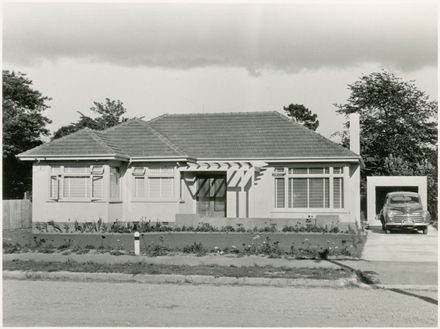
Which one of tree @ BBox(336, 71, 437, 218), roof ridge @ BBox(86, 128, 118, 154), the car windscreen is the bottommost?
the car windscreen

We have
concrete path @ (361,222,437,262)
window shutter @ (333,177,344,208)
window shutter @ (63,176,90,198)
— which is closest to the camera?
concrete path @ (361,222,437,262)

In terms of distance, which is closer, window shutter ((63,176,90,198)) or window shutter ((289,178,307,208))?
window shutter ((63,176,90,198))

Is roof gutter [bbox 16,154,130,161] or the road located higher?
roof gutter [bbox 16,154,130,161]

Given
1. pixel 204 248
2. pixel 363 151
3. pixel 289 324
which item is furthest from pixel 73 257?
pixel 363 151

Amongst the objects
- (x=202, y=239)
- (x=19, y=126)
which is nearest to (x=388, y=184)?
(x=202, y=239)

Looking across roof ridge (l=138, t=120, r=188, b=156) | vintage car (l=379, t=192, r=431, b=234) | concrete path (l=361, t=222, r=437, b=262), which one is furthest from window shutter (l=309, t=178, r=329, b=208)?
roof ridge (l=138, t=120, r=188, b=156)

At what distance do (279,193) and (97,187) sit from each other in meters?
7.24

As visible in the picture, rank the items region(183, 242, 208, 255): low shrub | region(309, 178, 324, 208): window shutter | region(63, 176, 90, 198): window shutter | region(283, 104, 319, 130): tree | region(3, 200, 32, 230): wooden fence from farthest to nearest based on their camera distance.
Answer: region(283, 104, 319, 130): tree → region(3, 200, 32, 230): wooden fence → region(309, 178, 324, 208): window shutter → region(63, 176, 90, 198): window shutter → region(183, 242, 208, 255): low shrub

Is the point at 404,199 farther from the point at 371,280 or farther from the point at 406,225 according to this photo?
the point at 371,280

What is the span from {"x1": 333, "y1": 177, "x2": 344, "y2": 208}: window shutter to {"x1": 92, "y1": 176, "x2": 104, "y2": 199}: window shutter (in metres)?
9.10

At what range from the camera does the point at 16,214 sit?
2862 cm

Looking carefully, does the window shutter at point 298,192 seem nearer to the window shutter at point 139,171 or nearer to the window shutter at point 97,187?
the window shutter at point 139,171

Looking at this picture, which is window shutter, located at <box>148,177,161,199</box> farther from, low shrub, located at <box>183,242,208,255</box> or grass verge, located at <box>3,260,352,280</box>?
grass verge, located at <box>3,260,352,280</box>

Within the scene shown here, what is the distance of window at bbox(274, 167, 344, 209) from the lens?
81.0ft
